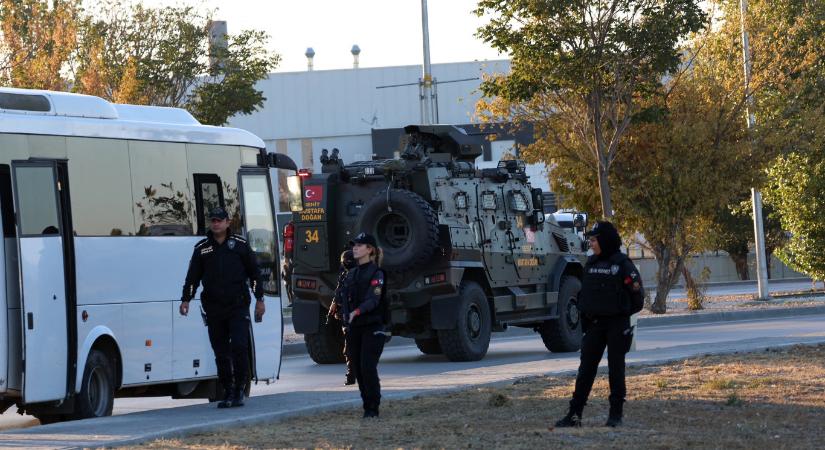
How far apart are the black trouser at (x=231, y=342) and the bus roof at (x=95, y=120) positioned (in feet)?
6.80

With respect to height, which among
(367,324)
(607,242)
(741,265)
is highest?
(607,242)

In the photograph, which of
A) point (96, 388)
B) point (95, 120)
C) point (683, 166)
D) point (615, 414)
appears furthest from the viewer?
point (683, 166)

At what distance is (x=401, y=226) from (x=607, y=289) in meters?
9.45

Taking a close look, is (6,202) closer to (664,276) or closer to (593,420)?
(593,420)

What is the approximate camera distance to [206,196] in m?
15.5

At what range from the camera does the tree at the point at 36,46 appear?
2669 cm

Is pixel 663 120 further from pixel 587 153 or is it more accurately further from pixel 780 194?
pixel 780 194

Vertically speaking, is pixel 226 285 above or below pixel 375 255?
below

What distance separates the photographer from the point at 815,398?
13406 millimetres

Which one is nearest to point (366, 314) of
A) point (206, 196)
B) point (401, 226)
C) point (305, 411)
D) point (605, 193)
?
point (305, 411)

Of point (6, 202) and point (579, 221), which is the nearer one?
point (6, 202)

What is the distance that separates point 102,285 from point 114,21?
23.8 metres

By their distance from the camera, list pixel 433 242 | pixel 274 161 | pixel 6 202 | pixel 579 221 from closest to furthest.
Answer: pixel 6 202 → pixel 274 161 → pixel 433 242 → pixel 579 221

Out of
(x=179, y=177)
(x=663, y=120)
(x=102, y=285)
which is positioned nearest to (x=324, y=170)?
(x=179, y=177)
